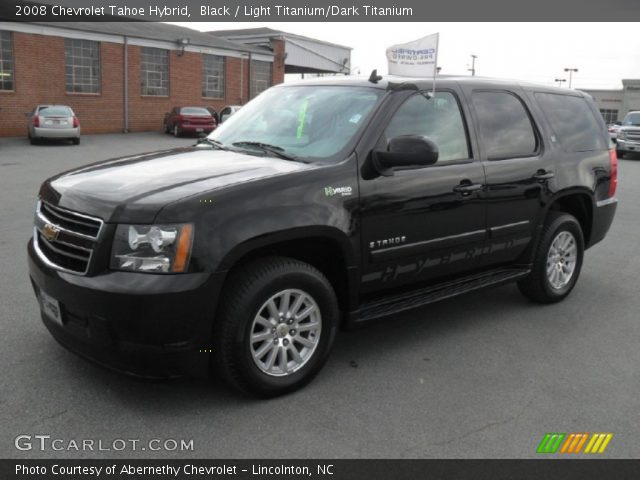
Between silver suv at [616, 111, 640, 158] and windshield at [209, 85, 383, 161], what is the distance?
2332 centimetres

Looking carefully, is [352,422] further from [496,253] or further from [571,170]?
[571,170]

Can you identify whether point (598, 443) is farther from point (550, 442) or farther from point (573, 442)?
point (550, 442)

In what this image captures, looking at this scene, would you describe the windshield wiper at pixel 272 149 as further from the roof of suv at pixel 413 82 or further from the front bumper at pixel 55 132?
the front bumper at pixel 55 132

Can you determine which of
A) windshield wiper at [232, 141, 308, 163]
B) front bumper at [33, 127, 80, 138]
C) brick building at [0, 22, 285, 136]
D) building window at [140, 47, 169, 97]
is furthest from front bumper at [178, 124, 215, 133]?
windshield wiper at [232, 141, 308, 163]

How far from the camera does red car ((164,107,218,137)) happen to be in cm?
3070

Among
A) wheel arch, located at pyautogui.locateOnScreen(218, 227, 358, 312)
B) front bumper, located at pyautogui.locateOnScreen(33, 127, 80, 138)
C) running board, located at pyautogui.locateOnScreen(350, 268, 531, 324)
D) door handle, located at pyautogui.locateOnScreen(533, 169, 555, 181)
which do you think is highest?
door handle, located at pyautogui.locateOnScreen(533, 169, 555, 181)

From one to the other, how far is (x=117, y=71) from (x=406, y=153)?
30.1 meters

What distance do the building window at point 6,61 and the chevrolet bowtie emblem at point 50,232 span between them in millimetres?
26508

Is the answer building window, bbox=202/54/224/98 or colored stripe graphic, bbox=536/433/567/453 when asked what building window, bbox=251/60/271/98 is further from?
colored stripe graphic, bbox=536/433/567/453

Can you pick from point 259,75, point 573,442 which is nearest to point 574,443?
point 573,442

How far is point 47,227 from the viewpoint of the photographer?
3707 mm

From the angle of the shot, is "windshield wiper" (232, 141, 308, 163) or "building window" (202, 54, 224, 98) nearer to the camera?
"windshield wiper" (232, 141, 308, 163)

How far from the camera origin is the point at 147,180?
144 inches
